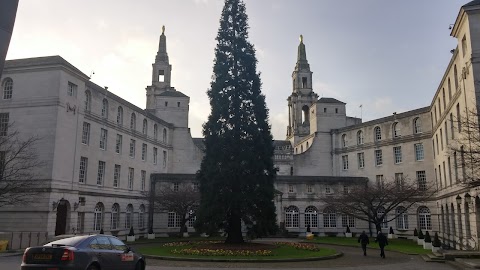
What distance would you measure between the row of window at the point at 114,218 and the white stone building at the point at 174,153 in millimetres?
94

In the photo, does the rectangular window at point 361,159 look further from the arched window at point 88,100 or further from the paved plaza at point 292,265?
the arched window at point 88,100

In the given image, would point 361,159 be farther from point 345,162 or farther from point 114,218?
point 114,218

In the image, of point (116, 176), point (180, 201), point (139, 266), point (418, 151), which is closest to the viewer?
point (139, 266)

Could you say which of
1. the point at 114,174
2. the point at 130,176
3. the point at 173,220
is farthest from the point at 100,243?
the point at 173,220

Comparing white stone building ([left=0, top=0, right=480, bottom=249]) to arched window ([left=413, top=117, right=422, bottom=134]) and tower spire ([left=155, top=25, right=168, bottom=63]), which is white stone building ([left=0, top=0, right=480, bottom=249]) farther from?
tower spire ([left=155, top=25, right=168, bottom=63])

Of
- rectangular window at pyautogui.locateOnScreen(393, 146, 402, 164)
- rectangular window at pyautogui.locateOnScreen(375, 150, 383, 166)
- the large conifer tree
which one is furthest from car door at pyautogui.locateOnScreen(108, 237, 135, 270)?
rectangular window at pyautogui.locateOnScreen(375, 150, 383, 166)

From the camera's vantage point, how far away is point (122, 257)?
13.7 m

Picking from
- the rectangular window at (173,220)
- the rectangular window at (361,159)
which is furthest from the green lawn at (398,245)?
the rectangular window at (173,220)

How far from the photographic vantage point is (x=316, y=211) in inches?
2016

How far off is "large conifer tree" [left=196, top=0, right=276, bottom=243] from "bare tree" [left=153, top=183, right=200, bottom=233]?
13975 millimetres

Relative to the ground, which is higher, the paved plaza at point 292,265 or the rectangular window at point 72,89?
the rectangular window at point 72,89

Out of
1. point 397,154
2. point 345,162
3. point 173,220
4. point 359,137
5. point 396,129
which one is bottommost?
point 173,220

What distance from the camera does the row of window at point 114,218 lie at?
36156mm

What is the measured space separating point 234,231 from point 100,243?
1647 centimetres
